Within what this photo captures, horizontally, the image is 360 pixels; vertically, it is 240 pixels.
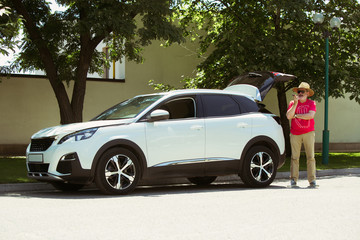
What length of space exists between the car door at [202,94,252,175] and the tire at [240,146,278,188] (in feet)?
0.72

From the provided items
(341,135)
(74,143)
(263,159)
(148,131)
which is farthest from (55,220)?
(341,135)

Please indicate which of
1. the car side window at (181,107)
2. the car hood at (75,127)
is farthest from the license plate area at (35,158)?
the car side window at (181,107)

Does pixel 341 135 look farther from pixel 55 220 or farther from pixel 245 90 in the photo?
pixel 55 220

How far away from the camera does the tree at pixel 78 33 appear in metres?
14.4

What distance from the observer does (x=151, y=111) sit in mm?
9461

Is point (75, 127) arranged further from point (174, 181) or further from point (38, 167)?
point (174, 181)

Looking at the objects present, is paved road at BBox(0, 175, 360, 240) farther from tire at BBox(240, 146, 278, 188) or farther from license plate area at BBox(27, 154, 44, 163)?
tire at BBox(240, 146, 278, 188)

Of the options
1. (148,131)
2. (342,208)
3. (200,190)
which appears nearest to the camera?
(342,208)

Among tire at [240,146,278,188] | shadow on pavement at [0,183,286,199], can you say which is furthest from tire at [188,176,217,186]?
tire at [240,146,278,188]

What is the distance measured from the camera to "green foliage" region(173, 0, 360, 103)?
18.0 m

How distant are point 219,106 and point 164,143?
4.85 ft

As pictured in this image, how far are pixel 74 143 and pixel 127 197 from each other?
1.18 m

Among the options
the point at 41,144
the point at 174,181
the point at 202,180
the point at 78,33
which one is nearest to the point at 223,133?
the point at 202,180

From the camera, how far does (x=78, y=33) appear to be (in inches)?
589
